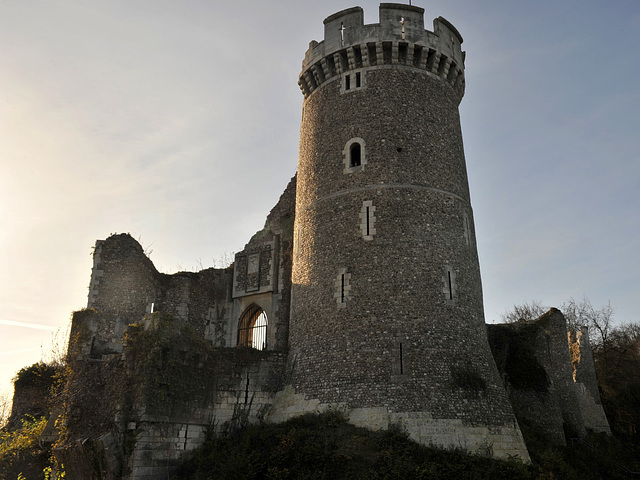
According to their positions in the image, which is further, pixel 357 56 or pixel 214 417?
pixel 357 56

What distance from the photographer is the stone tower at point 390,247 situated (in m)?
16.5

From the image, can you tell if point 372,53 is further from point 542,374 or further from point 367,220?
point 542,374

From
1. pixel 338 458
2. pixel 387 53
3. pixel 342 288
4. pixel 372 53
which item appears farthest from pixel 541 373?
pixel 372 53

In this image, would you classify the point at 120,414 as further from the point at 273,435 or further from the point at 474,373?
the point at 474,373

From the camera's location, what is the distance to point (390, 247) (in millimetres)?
18344

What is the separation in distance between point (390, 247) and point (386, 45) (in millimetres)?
7824

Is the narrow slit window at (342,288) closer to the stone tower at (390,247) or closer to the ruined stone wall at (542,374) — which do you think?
the stone tower at (390,247)

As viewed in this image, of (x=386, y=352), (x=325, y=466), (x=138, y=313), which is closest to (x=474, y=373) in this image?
(x=386, y=352)

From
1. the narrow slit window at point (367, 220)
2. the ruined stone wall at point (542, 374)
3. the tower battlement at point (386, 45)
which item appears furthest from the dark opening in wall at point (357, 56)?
the ruined stone wall at point (542, 374)

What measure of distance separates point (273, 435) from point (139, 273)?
415 inches

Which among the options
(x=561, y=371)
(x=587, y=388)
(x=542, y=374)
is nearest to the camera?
(x=542, y=374)

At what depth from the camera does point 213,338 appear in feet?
78.0

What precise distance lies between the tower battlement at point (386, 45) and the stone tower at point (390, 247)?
47mm

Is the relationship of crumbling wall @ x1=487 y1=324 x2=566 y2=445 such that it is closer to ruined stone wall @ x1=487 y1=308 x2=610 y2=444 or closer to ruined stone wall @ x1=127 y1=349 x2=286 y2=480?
ruined stone wall @ x1=487 y1=308 x2=610 y2=444
